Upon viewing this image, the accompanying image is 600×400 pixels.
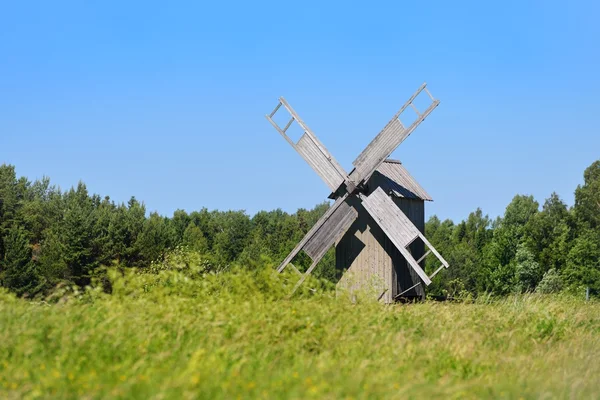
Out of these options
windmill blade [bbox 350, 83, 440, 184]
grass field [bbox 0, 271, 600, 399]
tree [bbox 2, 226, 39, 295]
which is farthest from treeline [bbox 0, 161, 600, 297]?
grass field [bbox 0, 271, 600, 399]

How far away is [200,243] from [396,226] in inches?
1968

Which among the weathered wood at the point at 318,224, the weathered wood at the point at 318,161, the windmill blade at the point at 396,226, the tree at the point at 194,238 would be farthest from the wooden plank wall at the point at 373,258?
the tree at the point at 194,238

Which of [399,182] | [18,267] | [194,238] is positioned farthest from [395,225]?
[194,238]

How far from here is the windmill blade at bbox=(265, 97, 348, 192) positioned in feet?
75.6

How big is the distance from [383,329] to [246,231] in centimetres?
7300

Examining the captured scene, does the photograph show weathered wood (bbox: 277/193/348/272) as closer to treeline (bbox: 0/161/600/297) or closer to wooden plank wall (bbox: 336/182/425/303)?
wooden plank wall (bbox: 336/182/425/303)

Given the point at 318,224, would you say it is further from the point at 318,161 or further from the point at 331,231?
the point at 318,161

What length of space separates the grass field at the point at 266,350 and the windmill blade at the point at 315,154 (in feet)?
32.4

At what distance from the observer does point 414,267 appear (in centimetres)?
2130

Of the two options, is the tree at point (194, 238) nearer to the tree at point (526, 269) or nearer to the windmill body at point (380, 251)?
the tree at point (526, 269)

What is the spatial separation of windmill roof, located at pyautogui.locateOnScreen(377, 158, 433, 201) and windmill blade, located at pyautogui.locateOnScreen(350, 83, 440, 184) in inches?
25.2

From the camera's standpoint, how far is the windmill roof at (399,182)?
906 inches

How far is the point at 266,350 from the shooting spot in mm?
9656

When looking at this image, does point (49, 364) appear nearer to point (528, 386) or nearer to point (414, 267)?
point (528, 386)
